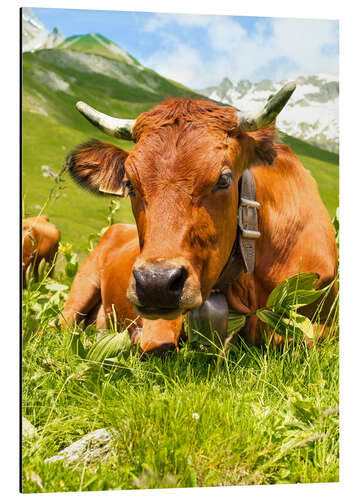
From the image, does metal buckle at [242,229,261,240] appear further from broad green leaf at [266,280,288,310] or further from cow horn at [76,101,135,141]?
cow horn at [76,101,135,141]

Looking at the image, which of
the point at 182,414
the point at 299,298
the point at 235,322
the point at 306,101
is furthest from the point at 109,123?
the point at 182,414

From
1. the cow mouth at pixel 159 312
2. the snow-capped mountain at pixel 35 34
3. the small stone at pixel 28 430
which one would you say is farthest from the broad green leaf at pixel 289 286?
the snow-capped mountain at pixel 35 34

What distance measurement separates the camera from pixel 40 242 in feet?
13.5

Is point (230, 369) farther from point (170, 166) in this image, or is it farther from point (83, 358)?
point (170, 166)

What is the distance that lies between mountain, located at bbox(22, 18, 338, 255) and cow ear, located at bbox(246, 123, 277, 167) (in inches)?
4.9

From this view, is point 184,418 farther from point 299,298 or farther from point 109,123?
A: point 109,123

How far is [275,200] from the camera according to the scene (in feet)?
12.4

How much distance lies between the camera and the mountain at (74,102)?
346 centimetres

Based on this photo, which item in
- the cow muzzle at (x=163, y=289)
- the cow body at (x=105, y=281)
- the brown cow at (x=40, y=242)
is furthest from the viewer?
the cow body at (x=105, y=281)

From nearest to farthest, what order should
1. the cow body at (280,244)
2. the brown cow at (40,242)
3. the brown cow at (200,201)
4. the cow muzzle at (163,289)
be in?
the cow muzzle at (163,289) → the brown cow at (200,201) → the cow body at (280,244) → the brown cow at (40,242)

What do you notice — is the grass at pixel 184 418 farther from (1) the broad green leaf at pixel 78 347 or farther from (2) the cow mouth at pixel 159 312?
(2) the cow mouth at pixel 159 312

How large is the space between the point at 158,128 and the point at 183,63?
0.70 meters

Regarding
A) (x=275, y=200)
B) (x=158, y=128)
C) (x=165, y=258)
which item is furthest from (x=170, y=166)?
(x=275, y=200)

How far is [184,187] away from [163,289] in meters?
0.52
